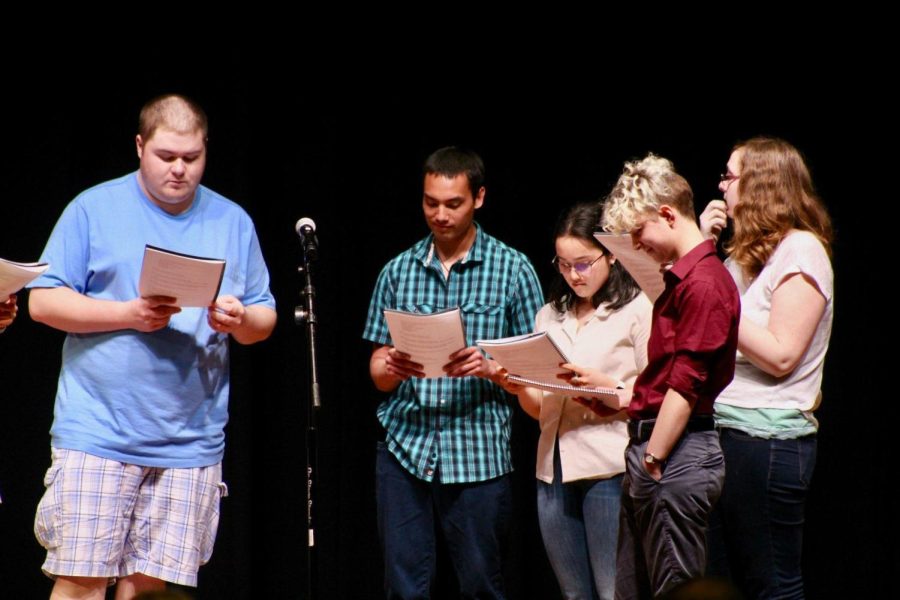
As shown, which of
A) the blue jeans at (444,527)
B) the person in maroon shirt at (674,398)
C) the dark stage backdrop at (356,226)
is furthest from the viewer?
the dark stage backdrop at (356,226)

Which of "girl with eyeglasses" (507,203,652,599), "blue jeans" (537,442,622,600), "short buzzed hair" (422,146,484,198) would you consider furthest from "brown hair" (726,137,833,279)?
"short buzzed hair" (422,146,484,198)

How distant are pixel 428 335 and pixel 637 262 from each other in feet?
2.07

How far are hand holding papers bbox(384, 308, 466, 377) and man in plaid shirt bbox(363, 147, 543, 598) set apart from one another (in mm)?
38

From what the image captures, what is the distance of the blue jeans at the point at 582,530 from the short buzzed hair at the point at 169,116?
1.44m

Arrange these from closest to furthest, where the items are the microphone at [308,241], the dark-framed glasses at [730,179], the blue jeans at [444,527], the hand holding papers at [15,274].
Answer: the hand holding papers at [15,274], the dark-framed glasses at [730,179], the microphone at [308,241], the blue jeans at [444,527]

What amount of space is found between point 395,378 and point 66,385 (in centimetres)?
98

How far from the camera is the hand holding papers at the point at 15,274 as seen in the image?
101 inches

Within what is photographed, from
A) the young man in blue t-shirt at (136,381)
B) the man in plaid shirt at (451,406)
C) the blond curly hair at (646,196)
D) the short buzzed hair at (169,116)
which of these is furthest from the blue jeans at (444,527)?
the short buzzed hair at (169,116)

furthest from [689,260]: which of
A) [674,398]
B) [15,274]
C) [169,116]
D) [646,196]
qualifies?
[15,274]

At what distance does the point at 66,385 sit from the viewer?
2840mm

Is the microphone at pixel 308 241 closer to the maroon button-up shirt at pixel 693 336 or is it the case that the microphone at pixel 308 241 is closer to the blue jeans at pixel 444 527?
the blue jeans at pixel 444 527

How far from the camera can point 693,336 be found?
8.03 feet

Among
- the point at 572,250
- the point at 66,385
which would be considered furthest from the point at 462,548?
the point at 66,385

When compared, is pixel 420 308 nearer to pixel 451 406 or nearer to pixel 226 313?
pixel 451 406
